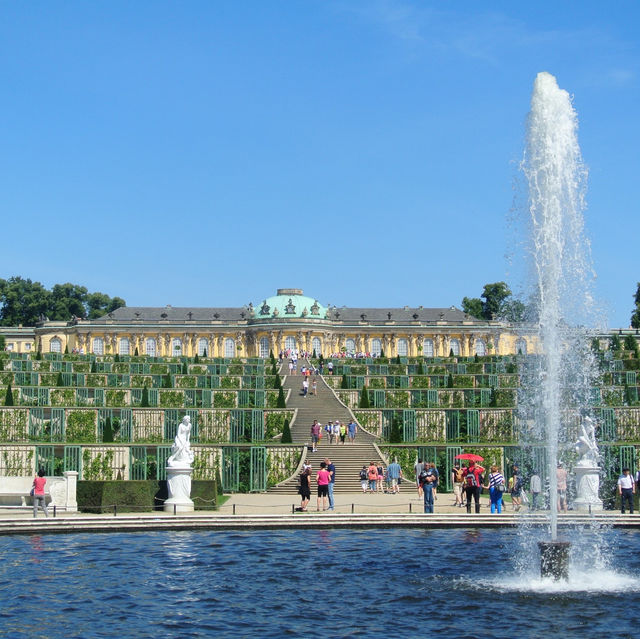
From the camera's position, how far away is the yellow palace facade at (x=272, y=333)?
105750 mm

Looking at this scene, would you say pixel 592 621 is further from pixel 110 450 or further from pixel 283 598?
pixel 110 450

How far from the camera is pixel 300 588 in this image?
62.0 ft

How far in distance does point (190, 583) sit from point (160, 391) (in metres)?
30.1

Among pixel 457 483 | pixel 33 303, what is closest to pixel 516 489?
pixel 457 483

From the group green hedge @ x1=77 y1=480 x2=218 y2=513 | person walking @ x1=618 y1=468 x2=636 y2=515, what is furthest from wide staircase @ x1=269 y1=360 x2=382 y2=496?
person walking @ x1=618 y1=468 x2=636 y2=515

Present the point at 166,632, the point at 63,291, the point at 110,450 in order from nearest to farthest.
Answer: the point at 166,632, the point at 110,450, the point at 63,291

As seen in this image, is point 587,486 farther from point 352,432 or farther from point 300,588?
point 352,432

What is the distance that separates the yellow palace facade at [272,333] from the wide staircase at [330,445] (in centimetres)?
5104

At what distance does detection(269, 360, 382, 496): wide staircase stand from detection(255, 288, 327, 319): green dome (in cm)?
5122

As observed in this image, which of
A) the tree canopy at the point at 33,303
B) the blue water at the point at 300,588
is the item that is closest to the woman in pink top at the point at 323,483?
the blue water at the point at 300,588

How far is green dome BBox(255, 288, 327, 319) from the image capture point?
10601 centimetres

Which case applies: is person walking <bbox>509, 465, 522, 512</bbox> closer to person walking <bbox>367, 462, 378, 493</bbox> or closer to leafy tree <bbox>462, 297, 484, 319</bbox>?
person walking <bbox>367, 462, 378, 493</bbox>

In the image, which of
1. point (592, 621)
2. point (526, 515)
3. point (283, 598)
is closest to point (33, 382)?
point (526, 515)

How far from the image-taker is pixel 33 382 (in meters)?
53.0
